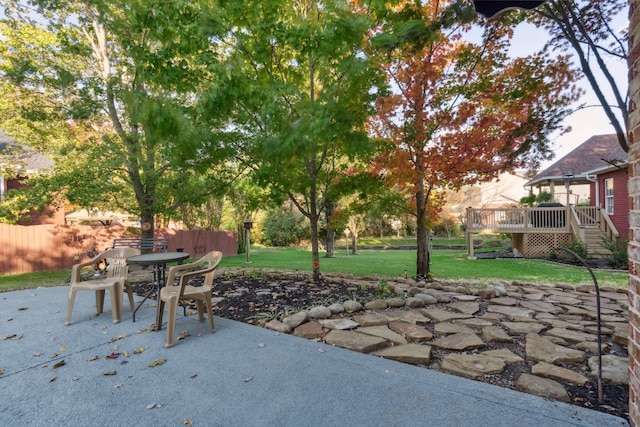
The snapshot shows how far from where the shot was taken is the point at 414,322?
139 inches

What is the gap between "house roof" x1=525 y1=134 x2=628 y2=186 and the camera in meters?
14.3

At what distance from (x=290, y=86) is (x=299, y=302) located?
2978 mm

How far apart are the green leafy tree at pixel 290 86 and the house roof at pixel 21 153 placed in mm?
8823

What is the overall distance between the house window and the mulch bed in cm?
1313

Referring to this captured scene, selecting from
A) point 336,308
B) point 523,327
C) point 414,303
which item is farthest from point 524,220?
point 336,308

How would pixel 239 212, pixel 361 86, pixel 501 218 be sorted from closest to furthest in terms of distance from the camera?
pixel 361 86
pixel 501 218
pixel 239 212

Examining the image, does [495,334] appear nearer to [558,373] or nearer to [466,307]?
[558,373]

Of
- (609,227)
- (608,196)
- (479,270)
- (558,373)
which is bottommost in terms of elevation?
(479,270)

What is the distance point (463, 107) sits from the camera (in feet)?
16.9

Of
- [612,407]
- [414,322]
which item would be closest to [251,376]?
[414,322]

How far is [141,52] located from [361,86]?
3090 millimetres

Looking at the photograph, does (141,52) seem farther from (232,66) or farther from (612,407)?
(612,407)

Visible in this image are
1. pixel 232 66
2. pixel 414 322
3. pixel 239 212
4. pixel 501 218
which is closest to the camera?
pixel 414 322

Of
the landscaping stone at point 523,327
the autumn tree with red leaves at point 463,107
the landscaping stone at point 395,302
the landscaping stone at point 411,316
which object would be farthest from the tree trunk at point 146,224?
the landscaping stone at point 523,327
